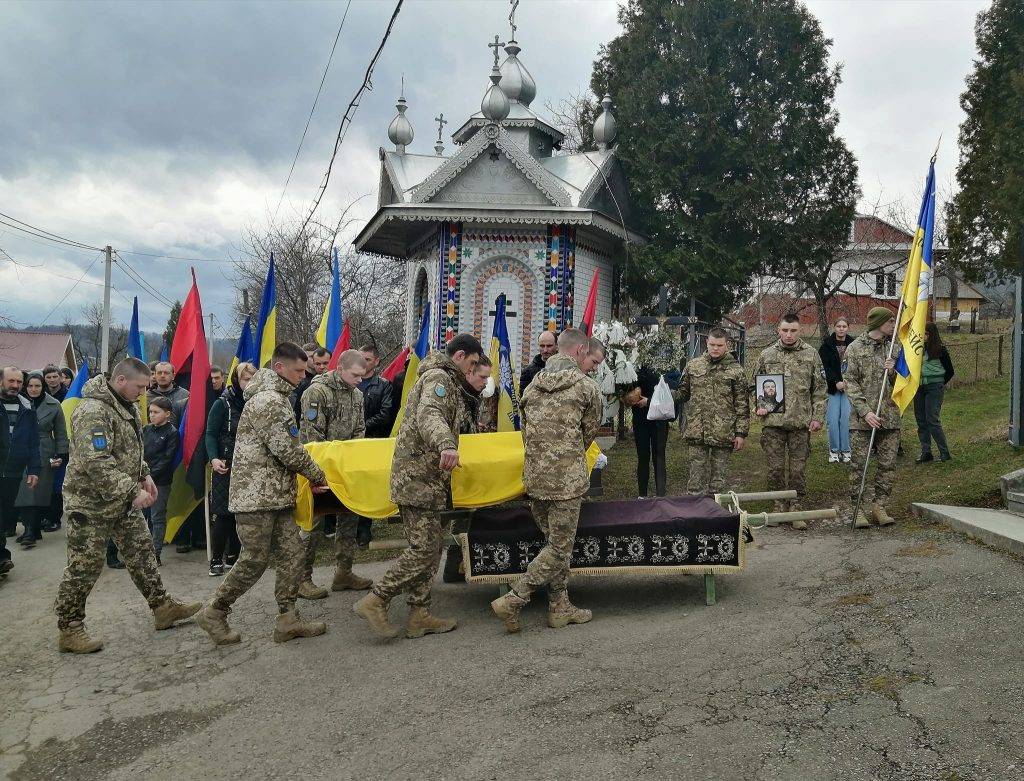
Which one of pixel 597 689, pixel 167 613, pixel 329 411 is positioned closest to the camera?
pixel 597 689

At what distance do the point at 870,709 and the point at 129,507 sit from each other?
5124mm

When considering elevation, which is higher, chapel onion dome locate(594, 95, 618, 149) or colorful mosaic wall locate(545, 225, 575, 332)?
chapel onion dome locate(594, 95, 618, 149)

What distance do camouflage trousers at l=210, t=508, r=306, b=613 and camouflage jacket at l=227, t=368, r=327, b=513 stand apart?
0.36 feet

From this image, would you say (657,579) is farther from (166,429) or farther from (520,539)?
(166,429)

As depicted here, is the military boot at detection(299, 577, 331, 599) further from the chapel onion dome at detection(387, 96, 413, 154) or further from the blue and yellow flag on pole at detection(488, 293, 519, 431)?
the chapel onion dome at detection(387, 96, 413, 154)

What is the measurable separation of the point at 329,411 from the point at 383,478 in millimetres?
1232

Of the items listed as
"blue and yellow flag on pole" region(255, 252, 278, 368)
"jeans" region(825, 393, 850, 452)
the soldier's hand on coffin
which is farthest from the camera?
"jeans" region(825, 393, 850, 452)

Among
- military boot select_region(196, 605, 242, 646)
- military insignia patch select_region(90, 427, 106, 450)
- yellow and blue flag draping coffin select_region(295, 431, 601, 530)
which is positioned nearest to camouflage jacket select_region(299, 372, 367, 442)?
yellow and blue flag draping coffin select_region(295, 431, 601, 530)

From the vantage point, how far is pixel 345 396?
6.94m

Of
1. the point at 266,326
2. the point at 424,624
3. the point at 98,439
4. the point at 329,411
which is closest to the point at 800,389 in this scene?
the point at 424,624

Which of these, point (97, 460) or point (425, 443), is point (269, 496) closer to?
point (425, 443)

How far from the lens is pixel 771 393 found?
794 centimetres

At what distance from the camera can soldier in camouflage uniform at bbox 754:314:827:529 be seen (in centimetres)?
784

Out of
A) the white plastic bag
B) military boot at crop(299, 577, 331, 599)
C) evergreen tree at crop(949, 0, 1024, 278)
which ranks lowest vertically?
military boot at crop(299, 577, 331, 599)
